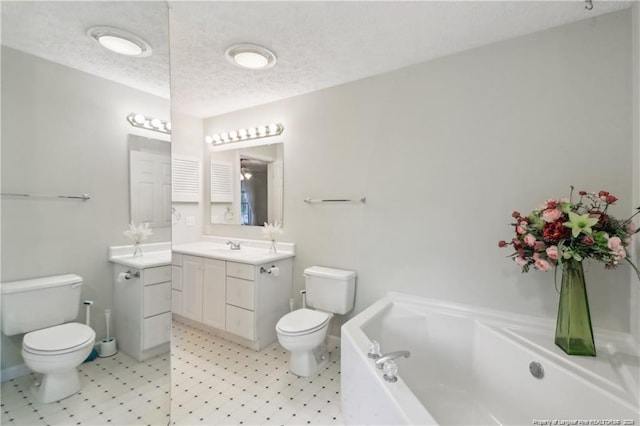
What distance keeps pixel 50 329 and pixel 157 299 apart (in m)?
0.51

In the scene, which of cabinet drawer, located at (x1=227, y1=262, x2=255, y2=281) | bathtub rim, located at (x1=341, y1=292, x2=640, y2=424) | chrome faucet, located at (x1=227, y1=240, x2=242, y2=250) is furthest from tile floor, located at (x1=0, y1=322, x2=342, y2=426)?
chrome faucet, located at (x1=227, y1=240, x2=242, y2=250)

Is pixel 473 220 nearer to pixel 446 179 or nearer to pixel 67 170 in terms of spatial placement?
pixel 446 179

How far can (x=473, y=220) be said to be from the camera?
79.7 inches

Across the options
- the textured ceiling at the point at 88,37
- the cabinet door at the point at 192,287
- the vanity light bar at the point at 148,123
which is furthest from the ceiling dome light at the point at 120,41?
the cabinet door at the point at 192,287

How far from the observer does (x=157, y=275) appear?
170 cm

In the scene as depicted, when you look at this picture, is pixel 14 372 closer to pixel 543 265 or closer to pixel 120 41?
pixel 120 41

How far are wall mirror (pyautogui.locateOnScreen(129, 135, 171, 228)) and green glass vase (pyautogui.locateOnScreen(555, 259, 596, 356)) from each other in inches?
90.9

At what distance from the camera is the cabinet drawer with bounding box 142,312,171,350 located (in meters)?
1.63

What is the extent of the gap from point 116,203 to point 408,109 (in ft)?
6.91

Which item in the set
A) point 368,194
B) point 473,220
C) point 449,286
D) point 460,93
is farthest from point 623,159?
point 368,194

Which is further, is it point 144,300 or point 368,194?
point 368,194

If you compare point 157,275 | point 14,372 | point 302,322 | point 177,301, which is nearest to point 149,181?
point 157,275

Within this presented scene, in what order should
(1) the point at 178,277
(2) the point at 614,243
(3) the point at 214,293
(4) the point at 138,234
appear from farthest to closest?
(1) the point at 178,277 < (3) the point at 214,293 < (4) the point at 138,234 < (2) the point at 614,243

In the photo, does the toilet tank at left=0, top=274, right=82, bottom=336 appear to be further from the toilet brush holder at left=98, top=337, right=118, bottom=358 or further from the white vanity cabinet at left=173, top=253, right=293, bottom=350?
the white vanity cabinet at left=173, top=253, right=293, bottom=350
